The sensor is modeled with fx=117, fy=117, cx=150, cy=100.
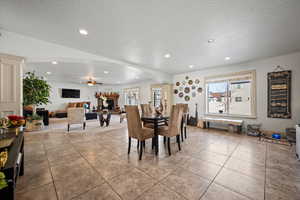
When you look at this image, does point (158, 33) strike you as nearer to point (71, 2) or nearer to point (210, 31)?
point (210, 31)

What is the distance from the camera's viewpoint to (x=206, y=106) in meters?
5.22

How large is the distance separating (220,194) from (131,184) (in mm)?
1133

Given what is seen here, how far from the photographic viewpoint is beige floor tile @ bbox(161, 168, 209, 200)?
1.44m

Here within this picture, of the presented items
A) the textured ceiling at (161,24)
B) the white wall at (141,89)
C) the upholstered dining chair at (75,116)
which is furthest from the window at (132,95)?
the textured ceiling at (161,24)

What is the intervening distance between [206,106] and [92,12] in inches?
201

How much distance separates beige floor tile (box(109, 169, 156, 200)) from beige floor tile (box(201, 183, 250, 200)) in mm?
697

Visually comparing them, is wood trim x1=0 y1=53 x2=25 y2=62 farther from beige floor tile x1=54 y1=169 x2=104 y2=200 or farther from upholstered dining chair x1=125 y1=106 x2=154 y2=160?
beige floor tile x1=54 y1=169 x2=104 y2=200

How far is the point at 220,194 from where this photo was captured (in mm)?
1432

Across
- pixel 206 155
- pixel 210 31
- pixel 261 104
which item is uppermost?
pixel 210 31

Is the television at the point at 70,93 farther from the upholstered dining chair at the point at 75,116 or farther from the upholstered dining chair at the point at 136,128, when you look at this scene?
the upholstered dining chair at the point at 136,128

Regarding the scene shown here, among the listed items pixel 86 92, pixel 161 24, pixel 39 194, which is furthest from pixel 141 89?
pixel 39 194

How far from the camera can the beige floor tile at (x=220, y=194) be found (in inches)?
54.1

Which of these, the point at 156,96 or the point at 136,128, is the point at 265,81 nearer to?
the point at 136,128

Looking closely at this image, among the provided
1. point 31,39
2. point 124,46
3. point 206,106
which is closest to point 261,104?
point 206,106
